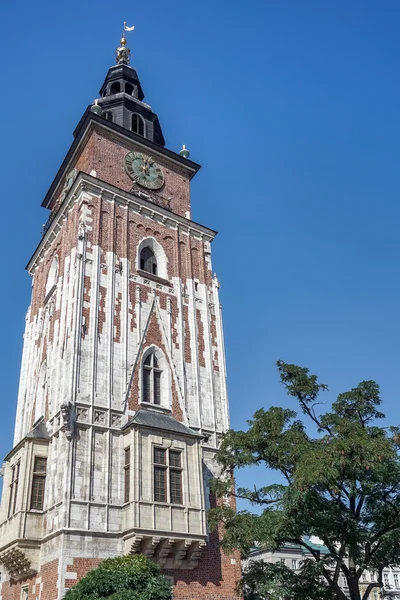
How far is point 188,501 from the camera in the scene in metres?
23.0

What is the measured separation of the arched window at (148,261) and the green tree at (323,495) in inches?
481

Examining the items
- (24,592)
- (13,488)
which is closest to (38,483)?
(13,488)

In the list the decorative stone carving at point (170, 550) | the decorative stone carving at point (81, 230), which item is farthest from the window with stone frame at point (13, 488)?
the decorative stone carving at point (81, 230)

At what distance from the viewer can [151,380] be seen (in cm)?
2680

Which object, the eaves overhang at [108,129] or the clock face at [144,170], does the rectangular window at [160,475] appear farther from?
the eaves overhang at [108,129]

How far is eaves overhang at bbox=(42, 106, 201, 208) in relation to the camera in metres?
33.6

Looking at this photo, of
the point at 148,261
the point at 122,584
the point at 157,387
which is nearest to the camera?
the point at 122,584

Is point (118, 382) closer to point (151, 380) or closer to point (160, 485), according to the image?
point (151, 380)

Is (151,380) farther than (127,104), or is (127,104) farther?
(127,104)

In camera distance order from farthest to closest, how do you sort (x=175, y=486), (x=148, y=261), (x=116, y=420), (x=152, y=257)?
(x=152, y=257) → (x=148, y=261) → (x=116, y=420) → (x=175, y=486)

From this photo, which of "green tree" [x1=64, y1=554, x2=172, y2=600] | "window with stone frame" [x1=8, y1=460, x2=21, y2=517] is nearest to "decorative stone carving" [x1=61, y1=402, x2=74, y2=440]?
"window with stone frame" [x1=8, y1=460, x2=21, y2=517]

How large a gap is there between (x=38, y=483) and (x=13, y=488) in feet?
5.79

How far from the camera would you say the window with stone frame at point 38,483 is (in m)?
23.1

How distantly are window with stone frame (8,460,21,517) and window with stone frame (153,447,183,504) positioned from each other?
20.0 ft
